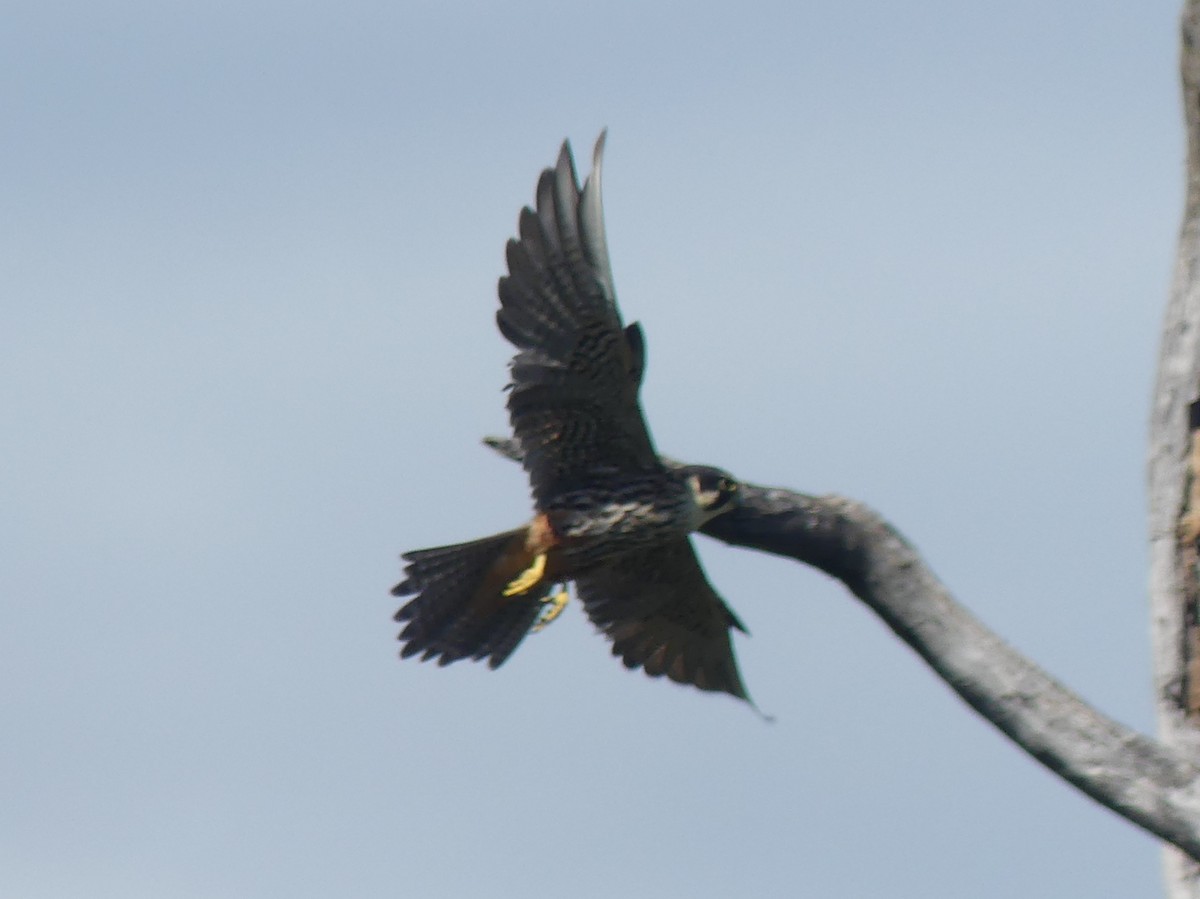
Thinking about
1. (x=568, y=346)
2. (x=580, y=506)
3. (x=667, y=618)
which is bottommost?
(x=667, y=618)

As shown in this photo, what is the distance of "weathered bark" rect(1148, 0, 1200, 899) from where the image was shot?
199 inches

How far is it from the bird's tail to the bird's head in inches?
36.8

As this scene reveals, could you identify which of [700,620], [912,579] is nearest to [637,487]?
[700,620]

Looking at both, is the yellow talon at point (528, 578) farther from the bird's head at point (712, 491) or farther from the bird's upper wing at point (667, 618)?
the bird's head at point (712, 491)

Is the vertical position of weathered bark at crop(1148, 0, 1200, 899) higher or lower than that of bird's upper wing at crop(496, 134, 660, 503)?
lower

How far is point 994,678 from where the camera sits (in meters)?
4.95

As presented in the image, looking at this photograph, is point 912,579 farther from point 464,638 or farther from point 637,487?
point 464,638

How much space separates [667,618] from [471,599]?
2.58 ft

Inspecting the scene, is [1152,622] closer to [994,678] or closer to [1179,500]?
[1179,500]

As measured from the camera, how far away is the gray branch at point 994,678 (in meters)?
4.77

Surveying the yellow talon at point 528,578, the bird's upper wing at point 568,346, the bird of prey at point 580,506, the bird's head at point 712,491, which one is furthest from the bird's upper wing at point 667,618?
the bird's head at point 712,491

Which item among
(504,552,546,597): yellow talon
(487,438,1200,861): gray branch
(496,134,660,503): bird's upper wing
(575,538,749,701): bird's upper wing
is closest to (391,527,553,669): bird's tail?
(504,552,546,597): yellow talon

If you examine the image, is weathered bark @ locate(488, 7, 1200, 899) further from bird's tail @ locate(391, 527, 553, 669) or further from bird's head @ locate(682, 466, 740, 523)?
bird's tail @ locate(391, 527, 553, 669)

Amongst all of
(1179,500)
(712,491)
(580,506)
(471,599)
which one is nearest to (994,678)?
(1179,500)
